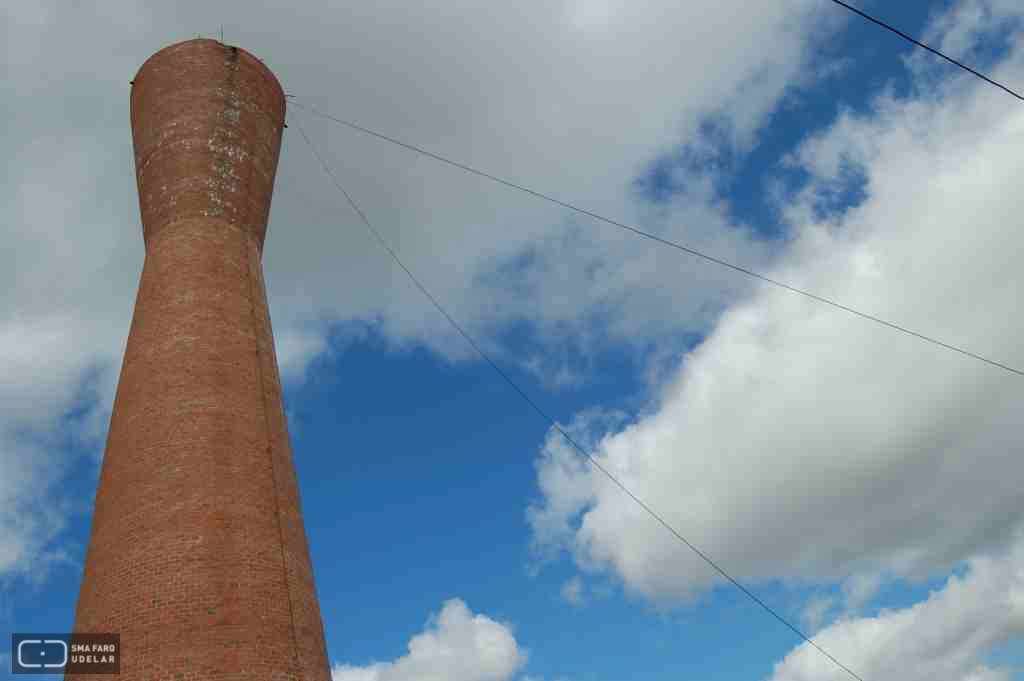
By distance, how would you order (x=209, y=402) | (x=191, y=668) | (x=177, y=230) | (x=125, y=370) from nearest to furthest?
1. (x=191, y=668)
2. (x=209, y=402)
3. (x=125, y=370)
4. (x=177, y=230)

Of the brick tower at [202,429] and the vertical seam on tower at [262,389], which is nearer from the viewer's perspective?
the brick tower at [202,429]

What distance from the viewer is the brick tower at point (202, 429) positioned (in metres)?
10.5

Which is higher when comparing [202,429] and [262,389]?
[262,389]

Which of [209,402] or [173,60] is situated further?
[173,60]

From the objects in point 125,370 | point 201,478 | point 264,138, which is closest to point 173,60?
point 264,138

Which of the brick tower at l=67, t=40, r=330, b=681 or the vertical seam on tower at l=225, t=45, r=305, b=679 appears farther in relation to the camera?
the vertical seam on tower at l=225, t=45, r=305, b=679

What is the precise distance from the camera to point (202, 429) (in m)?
12.2

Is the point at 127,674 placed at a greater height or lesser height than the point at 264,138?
lesser

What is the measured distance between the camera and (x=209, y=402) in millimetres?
12484

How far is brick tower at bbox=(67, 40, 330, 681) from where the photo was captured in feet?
34.5

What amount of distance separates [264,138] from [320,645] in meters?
9.91

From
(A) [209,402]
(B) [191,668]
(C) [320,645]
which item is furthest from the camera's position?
(A) [209,402]

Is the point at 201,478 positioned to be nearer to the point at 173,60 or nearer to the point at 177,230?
the point at 177,230

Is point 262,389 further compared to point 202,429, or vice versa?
point 262,389
